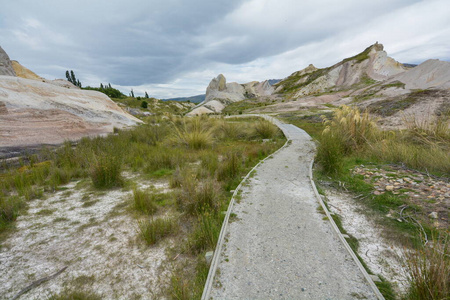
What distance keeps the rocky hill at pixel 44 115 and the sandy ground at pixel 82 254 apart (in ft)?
14.3

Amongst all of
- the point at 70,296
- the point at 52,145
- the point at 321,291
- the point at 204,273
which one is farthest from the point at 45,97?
the point at 321,291

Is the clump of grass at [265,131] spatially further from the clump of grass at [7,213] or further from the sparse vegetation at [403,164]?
the clump of grass at [7,213]

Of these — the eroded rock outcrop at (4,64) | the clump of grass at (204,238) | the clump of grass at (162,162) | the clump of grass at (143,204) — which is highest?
the eroded rock outcrop at (4,64)

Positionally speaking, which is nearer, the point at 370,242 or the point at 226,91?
the point at 370,242

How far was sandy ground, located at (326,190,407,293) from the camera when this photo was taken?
6.78ft

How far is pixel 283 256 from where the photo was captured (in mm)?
2229

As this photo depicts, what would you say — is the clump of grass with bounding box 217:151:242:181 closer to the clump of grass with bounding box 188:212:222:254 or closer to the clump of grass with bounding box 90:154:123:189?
the clump of grass with bounding box 188:212:222:254

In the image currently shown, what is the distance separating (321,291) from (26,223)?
4.31m

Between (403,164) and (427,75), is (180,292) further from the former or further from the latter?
(427,75)

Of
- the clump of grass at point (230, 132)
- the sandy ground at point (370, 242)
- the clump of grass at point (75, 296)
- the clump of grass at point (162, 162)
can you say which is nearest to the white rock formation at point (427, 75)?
the clump of grass at point (230, 132)

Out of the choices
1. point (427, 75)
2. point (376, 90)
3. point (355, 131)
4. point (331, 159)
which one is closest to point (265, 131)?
point (355, 131)

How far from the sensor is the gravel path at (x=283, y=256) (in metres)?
1.81

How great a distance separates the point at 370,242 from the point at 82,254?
3.81 meters

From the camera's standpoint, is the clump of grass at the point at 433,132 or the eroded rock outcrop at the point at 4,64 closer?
the clump of grass at the point at 433,132
